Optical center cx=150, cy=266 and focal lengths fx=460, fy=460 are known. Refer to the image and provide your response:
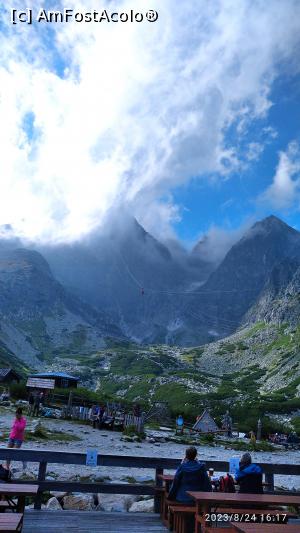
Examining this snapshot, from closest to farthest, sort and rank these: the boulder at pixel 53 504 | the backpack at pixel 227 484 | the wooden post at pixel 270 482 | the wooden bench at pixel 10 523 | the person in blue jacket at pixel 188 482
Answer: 1. the wooden bench at pixel 10 523
2. the person in blue jacket at pixel 188 482
3. the backpack at pixel 227 484
4. the wooden post at pixel 270 482
5. the boulder at pixel 53 504

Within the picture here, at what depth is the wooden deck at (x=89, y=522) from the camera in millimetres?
7340

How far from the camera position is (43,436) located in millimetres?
26094

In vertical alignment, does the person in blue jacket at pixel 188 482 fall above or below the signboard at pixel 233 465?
below

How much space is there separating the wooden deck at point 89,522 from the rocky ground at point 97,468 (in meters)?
1.79

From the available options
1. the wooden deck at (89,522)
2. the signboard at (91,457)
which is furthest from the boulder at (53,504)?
the signboard at (91,457)

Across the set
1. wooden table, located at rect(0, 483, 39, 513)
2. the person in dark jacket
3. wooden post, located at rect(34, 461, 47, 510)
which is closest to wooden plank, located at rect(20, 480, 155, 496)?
wooden post, located at rect(34, 461, 47, 510)

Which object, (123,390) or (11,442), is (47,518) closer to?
(11,442)

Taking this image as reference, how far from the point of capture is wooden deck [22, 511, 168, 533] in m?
7.34

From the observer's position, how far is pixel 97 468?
19172 mm

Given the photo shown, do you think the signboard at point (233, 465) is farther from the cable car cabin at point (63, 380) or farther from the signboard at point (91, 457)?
the cable car cabin at point (63, 380)

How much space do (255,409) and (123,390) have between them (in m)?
50.0

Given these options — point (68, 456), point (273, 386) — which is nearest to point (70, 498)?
point (68, 456)

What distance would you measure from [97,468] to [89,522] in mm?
11972

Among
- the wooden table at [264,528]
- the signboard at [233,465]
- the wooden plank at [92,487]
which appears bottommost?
the wooden plank at [92,487]
